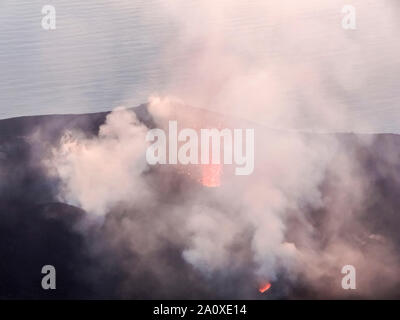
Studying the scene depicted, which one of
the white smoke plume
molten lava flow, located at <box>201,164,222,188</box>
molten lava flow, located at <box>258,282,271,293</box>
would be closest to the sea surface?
the white smoke plume

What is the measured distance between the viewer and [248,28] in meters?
3.40

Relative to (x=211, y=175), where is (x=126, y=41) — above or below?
above

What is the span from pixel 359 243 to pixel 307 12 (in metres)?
1.32

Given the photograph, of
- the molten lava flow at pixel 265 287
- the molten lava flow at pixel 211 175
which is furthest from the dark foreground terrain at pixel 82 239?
the molten lava flow at pixel 211 175

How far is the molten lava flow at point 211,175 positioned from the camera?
11.1 ft

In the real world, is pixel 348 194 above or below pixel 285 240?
above

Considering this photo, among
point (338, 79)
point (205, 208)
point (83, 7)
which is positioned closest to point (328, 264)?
point (205, 208)

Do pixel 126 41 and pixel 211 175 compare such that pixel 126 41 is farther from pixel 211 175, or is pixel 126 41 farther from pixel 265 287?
pixel 265 287

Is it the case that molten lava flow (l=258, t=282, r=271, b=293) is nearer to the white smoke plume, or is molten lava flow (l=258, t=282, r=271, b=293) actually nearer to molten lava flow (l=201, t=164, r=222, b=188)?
the white smoke plume

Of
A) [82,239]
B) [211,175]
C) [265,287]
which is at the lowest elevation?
[265,287]

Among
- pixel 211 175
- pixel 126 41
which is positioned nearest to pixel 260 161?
pixel 211 175

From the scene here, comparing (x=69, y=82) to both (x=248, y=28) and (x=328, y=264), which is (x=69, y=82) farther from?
(x=328, y=264)

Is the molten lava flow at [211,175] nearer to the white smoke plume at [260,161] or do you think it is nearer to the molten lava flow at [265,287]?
the white smoke plume at [260,161]

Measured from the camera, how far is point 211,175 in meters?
3.40
